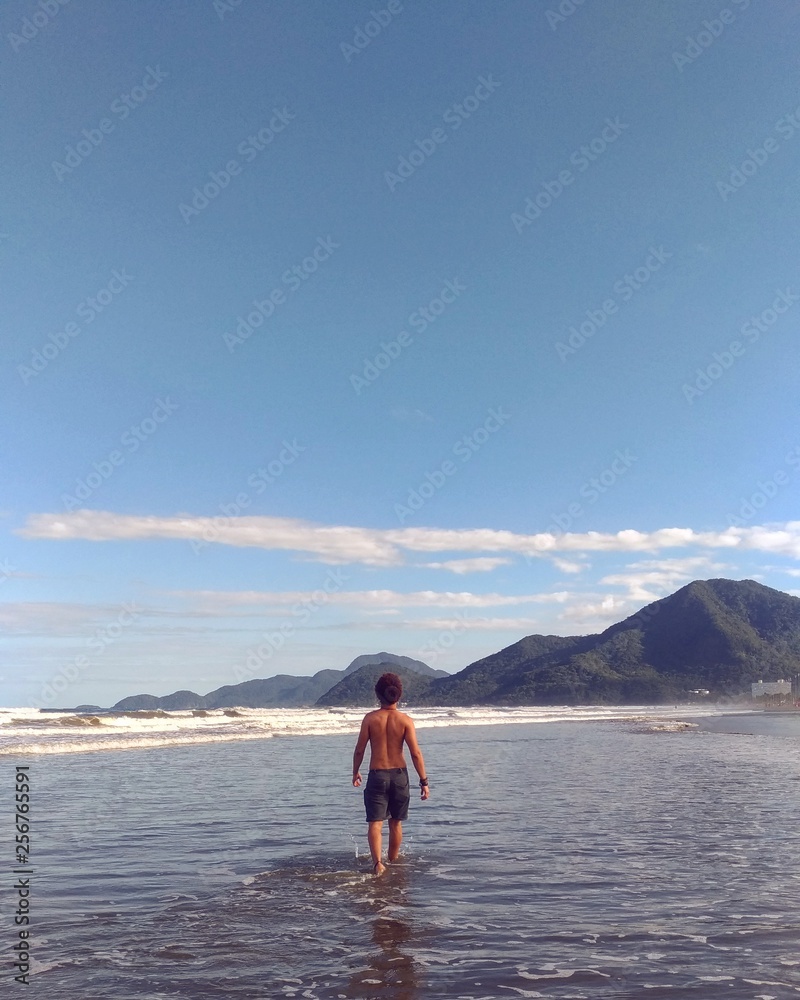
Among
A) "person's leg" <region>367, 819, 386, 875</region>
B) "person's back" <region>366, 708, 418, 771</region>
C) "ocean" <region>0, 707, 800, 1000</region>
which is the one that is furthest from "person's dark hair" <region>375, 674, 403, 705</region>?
"ocean" <region>0, 707, 800, 1000</region>

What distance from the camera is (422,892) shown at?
8.75 m

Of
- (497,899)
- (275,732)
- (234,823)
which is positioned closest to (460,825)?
(234,823)

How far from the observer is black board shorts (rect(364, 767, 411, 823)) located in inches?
393

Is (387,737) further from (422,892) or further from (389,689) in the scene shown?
(422,892)

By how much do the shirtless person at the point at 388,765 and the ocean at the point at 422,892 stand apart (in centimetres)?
53

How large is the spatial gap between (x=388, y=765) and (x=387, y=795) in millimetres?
357

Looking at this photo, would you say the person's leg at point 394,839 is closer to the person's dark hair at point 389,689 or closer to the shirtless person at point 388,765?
the shirtless person at point 388,765

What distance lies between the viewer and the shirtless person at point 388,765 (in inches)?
394

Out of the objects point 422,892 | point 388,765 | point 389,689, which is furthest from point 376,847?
point 389,689

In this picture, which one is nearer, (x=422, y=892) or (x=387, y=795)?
(x=422, y=892)

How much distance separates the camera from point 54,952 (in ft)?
22.5

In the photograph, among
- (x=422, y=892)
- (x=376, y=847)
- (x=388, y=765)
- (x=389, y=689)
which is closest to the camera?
(x=422, y=892)

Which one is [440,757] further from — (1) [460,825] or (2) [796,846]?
(2) [796,846]

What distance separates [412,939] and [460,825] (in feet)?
19.8
